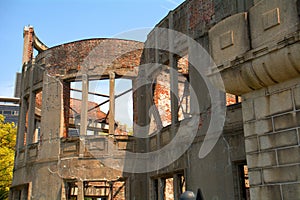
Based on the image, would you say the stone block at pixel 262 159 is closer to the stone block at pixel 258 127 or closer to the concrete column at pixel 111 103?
the stone block at pixel 258 127

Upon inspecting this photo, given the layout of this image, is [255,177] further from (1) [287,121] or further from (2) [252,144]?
(1) [287,121]

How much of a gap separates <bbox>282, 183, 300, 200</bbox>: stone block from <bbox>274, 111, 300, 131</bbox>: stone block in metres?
0.53

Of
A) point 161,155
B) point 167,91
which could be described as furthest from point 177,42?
point 161,155

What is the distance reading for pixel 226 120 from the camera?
958cm

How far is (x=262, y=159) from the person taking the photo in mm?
3629

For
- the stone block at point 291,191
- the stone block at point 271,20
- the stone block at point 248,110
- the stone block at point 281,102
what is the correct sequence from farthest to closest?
the stone block at point 248,110 → the stone block at point 281,102 → the stone block at point 271,20 → the stone block at point 291,191

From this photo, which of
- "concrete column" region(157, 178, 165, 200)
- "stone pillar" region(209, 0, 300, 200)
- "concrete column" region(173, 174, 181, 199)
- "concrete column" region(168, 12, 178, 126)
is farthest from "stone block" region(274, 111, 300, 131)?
"concrete column" region(157, 178, 165, 200)

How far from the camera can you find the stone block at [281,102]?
3.47 m

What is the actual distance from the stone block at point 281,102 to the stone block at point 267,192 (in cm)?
71

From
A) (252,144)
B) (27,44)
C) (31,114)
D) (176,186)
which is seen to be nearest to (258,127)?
(252,144)

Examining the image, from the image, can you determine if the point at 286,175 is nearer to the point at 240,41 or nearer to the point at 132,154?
the point at 240,41

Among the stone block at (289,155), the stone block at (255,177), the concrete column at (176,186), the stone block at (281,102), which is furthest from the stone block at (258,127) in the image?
the concrete column at (176,186)

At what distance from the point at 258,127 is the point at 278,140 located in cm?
28

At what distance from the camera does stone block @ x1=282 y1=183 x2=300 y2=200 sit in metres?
3.24
